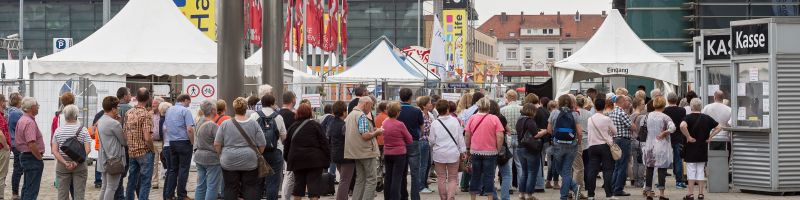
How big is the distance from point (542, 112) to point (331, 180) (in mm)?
3193

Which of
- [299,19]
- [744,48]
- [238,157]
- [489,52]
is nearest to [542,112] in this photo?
[744,48]

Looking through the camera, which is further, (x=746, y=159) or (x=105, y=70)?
(x=105, y=70)

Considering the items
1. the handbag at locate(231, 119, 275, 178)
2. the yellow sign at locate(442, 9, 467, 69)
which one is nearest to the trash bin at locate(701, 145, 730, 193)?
the handbag at locate(231, 119, 275, 178)

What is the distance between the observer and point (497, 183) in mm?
21297

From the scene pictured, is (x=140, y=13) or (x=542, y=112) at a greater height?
(x=140, y=13)

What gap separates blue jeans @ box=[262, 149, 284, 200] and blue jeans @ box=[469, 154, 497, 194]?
241cm

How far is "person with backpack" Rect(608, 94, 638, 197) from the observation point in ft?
59.1

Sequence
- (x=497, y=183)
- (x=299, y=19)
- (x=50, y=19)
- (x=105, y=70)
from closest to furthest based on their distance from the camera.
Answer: (x=497, y=183)
(x=105, y=70)
(x=299, y=19)
(x=50, y=19)

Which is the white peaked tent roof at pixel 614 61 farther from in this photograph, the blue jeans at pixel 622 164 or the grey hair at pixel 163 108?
the grey hair at pixel 163 108

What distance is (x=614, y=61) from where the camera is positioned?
28.2m

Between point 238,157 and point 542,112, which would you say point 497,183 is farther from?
point 238,157

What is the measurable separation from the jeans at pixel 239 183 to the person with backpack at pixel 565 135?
4.46 metres

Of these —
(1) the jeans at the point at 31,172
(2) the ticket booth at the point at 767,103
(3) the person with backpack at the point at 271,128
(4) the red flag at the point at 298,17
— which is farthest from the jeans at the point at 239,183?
(4) the red flag at the point at 298,17

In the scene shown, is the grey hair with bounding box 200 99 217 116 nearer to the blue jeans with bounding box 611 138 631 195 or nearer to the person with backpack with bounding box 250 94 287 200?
the person with backpack with bounding box 250 94 287 200
